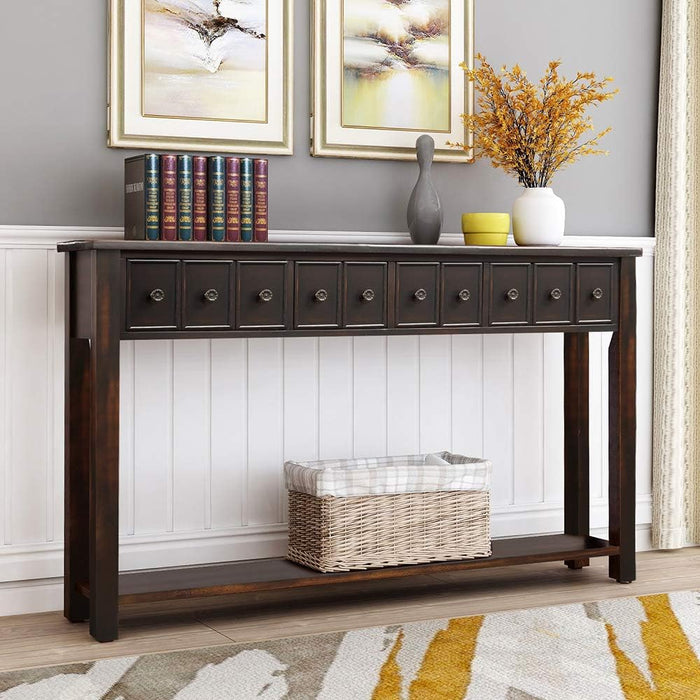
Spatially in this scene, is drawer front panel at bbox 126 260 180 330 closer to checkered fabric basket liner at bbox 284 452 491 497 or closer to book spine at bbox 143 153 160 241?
book spine at bbox 143 153 160 241

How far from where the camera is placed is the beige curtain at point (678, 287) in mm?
3266

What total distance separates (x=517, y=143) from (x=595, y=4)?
25.5 inches

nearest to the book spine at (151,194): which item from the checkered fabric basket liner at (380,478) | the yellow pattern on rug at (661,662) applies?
the checkered fabric basket liner at (380,478)

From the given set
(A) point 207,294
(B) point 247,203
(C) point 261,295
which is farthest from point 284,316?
(B) point 247,203

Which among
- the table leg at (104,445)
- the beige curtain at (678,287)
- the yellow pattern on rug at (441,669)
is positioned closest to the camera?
the yellow pattern on rug at (441,669)

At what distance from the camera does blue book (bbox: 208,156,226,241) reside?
2.52 m

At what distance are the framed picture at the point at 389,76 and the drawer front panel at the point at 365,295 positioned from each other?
50 cm

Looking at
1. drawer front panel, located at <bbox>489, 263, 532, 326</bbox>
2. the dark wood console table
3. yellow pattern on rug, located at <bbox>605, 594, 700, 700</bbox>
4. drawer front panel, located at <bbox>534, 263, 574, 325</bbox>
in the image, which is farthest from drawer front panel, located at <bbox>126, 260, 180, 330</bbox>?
yellow pattern on rug, located at <bbox>605, 594, 700, 700</bbox>

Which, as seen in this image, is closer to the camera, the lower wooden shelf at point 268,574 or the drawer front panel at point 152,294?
the drawer front panel at point 152,294

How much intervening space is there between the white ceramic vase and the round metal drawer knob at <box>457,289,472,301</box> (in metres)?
0.33

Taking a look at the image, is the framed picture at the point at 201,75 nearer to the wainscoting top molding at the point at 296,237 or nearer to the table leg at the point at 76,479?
the wainscoting top molding at the point at 296,237

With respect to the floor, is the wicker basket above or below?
above

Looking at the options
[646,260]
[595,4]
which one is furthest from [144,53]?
[646,260]

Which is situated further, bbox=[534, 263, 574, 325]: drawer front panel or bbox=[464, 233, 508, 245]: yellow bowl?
bbox=[464, 233, 508, 245]: yellow bowl
